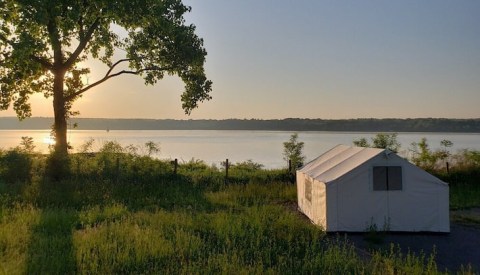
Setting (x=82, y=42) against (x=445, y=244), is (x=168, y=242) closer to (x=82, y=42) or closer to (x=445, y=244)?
(x=445, y=244)

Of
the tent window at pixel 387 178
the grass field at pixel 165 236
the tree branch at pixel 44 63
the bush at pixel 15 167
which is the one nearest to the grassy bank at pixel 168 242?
the grass field at pixel 165 236

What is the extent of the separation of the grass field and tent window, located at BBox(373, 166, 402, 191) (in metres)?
2.29

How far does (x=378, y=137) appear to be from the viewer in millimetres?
27062

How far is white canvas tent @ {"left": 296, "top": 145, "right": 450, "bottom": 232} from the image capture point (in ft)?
44.7

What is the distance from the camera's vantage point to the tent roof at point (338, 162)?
14.1 meters

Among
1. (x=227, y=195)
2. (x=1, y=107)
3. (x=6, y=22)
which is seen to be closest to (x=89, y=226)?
(x=227, y=195)

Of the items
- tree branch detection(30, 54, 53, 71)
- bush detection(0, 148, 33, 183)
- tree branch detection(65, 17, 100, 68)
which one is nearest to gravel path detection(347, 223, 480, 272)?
bush detection(0, 148, 33, 183)

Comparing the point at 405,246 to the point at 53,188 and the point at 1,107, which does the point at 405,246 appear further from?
the point at 1,107

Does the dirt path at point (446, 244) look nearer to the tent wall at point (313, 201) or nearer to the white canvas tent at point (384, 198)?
the white canvas tent at point (384, 198)

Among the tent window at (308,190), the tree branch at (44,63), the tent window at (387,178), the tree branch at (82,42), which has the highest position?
the tree branch at (82,42)

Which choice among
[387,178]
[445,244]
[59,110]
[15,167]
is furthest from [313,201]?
[59,110]

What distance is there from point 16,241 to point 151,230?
311 cm

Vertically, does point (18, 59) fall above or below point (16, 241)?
above

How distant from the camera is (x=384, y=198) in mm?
13781
